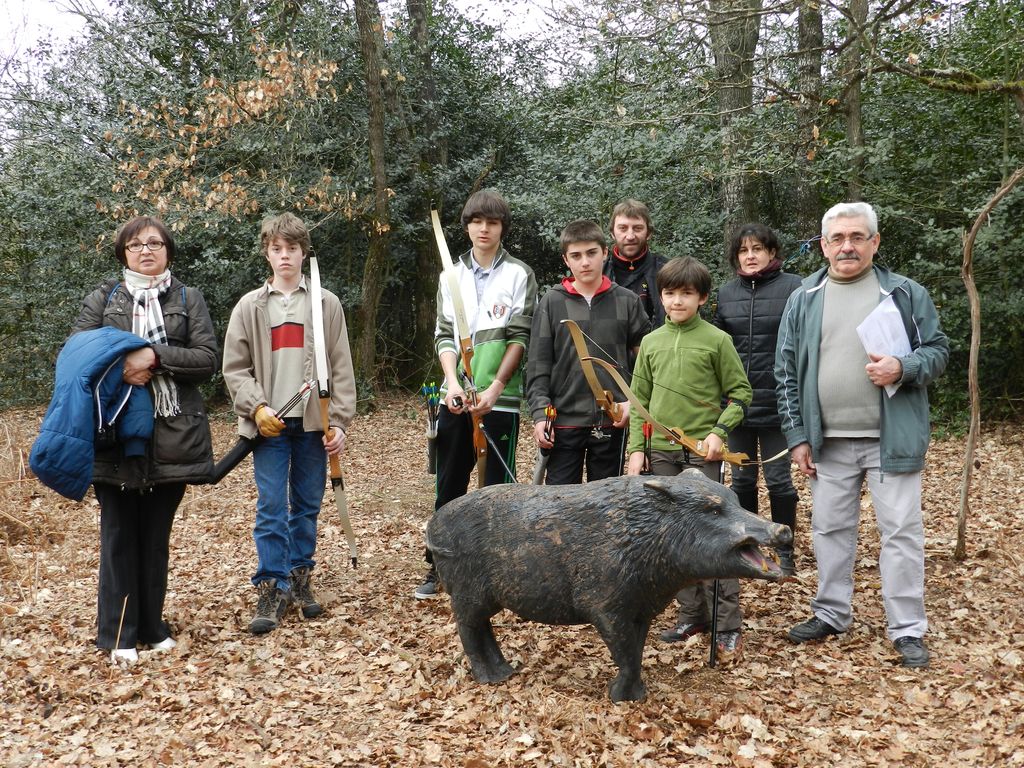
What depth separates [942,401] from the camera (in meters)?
10.4

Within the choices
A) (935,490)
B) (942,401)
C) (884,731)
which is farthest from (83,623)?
(942,401)

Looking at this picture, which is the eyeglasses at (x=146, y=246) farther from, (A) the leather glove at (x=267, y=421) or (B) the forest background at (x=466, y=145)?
(B) the forest background at (x=466, y=145)

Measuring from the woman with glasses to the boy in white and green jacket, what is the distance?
1306mm

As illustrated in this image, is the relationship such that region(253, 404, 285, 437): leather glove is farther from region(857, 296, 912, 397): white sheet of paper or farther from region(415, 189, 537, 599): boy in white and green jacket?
region(857, 296, 912, 397): white sheet of paper

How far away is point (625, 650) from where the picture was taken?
11.5 ft

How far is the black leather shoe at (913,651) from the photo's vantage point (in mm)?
3992

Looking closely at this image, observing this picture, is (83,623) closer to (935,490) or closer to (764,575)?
(764,575)

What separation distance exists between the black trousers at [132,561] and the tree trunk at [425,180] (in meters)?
9.85

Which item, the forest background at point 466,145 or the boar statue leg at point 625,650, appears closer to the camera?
the boar statue leg at point 625,650

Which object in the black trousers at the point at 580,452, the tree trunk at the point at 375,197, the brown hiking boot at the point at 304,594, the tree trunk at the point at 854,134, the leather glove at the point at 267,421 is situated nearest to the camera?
the leather glove at the point at 267,421

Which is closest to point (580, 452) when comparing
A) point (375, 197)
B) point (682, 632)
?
point (682, 632)

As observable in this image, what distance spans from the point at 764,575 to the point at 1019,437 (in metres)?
8.20

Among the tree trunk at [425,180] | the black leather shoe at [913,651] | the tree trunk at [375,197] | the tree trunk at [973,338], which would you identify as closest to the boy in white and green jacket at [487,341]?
the black leather shoe at [913,651]

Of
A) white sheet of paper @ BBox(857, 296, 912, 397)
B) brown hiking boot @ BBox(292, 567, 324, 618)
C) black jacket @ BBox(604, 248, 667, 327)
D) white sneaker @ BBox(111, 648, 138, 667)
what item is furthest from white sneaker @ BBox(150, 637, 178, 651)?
white sheet of paper @ BBox(857, 296, 912, 397)
